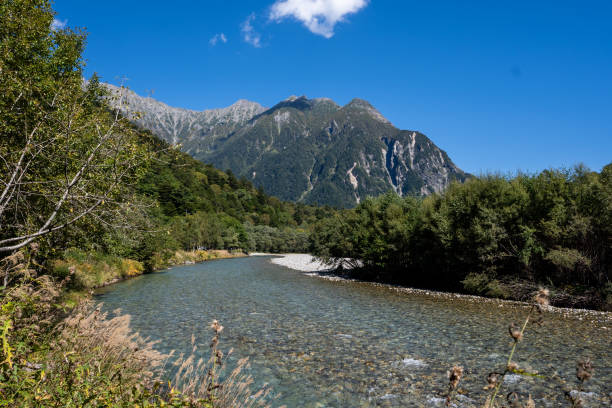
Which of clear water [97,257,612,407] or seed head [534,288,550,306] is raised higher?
seed head [534,288,550,306]

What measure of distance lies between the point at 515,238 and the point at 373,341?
69.1ft

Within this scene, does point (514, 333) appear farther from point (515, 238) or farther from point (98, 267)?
point (98, 267)

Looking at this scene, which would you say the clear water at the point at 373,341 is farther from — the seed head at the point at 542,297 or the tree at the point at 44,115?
the seed head at the point at 542,297

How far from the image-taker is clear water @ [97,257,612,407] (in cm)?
1144

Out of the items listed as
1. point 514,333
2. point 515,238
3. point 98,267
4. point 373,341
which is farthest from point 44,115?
point 515,238

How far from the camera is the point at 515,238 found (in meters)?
30.8

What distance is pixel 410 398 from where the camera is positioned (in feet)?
35.7

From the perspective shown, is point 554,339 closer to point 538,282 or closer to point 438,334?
point 438,334

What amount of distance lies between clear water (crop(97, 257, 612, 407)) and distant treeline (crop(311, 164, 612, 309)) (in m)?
4.01

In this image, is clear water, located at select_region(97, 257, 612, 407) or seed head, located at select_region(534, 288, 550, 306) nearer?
seed head, located at select_region(534, 288, 550, 306)

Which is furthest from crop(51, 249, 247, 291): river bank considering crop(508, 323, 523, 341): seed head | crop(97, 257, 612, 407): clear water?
crop(508, 323, 523, 341): seed head

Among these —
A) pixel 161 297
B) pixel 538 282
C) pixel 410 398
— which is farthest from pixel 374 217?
pixel 410 398

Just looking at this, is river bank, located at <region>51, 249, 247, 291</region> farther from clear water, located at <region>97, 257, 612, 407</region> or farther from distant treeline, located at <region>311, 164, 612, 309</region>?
distant treeline, located at <region>311, 164, 612, 309</region>

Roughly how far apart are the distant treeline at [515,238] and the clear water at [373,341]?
4007 mm
